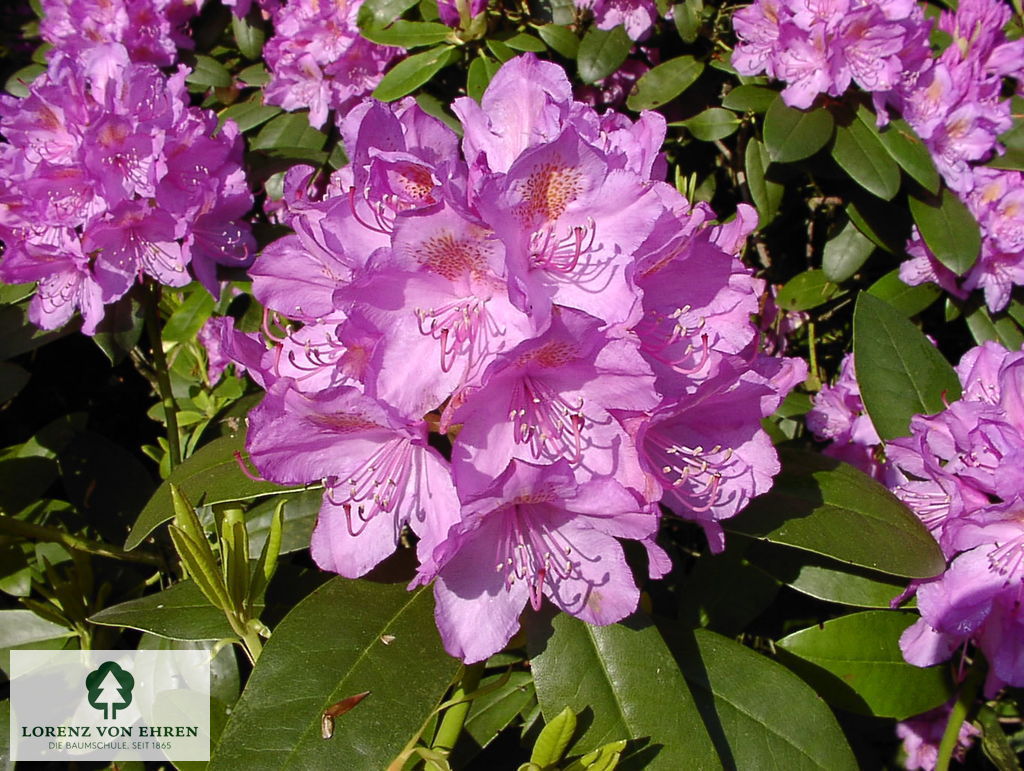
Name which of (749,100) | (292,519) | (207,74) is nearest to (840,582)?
(292,519)

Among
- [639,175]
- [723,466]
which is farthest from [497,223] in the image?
[723,466]

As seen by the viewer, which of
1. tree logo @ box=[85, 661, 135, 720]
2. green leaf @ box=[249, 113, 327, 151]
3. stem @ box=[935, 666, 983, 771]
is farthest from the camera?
green leaf @ box=[249, 113, 327, 151]

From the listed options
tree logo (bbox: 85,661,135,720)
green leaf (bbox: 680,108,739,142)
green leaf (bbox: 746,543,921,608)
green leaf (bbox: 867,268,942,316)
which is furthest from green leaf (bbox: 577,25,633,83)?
tree logo (bbox: 85,661,135,720)

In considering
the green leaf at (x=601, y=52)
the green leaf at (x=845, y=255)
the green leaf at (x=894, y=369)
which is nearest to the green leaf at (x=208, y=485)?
the green leaf at (x=894, y=369)

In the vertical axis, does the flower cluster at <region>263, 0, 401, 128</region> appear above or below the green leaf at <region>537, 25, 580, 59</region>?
below

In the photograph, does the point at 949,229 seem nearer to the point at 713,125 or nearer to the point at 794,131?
the point at 794,131

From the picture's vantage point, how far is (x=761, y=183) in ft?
5.43

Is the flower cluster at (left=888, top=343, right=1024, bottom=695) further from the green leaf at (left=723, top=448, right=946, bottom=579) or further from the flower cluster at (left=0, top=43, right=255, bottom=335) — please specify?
the flower cluster at (left=0, top=43, right=255, bottom=335)

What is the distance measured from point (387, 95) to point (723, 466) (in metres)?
1.00

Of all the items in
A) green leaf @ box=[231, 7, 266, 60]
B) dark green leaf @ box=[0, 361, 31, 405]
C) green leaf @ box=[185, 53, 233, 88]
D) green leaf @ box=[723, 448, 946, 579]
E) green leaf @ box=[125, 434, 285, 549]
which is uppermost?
green leaf @ box=[231, 7, 266, 60]

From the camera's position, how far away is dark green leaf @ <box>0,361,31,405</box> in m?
1.43

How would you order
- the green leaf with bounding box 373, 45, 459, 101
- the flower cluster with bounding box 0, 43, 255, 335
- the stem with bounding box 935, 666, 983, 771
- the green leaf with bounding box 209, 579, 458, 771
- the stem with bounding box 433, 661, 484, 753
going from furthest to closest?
the green leaf with bounding box 373, 45, 459, 101 < the flower cluster with bounding box 0, 43, 255, 335 < the stem with bounding box 935, 666, 983, 771 < the stem with bounding box 433, 661, 484, 753 < the green leaf with bounding box 209, 579, 458, 771

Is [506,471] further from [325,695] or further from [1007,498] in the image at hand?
[1007,498]

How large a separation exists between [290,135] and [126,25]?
419 millimetres
